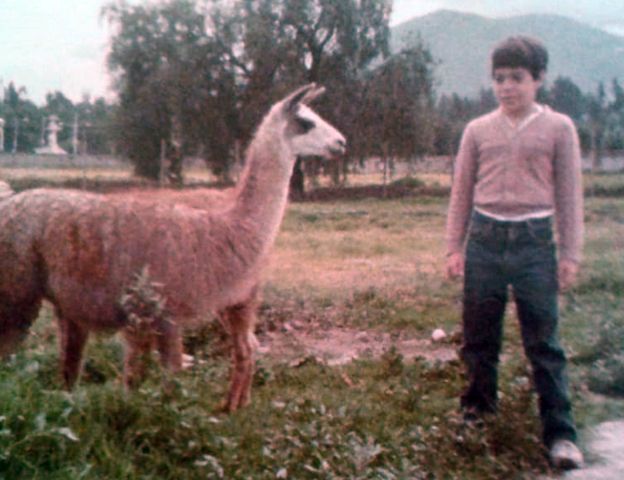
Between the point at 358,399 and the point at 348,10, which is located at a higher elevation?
the point at 348,10

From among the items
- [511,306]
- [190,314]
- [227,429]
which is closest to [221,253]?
[190,314]

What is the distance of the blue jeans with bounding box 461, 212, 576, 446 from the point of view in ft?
13.0

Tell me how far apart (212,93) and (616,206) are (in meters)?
2.38

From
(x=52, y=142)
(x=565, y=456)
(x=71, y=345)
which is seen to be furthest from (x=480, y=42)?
(x=71, y=345)

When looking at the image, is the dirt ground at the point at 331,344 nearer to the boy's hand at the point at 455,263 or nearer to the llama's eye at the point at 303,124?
the boy's hand at the point at 455,263

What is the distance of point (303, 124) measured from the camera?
4.48m

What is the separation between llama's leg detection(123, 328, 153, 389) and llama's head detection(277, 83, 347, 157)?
4.17 feet

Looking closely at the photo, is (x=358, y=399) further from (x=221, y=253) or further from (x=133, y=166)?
(x=133, y=166)

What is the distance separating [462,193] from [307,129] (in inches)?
35.4

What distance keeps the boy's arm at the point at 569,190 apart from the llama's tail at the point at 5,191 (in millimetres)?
2686

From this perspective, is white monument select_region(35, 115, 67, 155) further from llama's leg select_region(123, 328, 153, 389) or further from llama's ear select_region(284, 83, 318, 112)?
llama's ear select_region(284, 83, 318, 112)

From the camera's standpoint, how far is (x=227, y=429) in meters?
3.82

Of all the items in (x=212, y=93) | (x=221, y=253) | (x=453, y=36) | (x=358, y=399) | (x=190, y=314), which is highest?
(x=453, y=36)

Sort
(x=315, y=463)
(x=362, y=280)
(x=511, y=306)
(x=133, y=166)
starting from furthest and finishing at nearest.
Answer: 1. (x=511, y=306)
2. (x=362, y=280)
3. (x=133, y=166)
4. (x=315, y=463)
